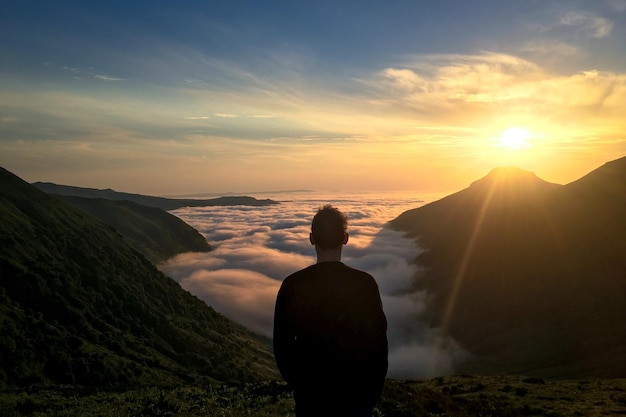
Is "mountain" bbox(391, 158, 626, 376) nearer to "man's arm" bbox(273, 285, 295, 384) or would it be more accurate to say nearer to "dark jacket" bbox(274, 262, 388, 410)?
"dark jacket" bbox(274, 262, 388, 410)

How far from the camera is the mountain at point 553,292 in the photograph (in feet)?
375

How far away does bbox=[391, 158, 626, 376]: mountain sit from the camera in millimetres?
114188

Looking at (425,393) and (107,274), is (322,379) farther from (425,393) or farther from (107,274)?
(107,274)

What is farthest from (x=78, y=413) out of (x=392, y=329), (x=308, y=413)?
(x=392, y=329)

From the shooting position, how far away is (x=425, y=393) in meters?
30.1

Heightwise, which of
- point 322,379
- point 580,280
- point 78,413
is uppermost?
point 322,379

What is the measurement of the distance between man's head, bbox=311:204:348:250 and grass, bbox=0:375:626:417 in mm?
13536

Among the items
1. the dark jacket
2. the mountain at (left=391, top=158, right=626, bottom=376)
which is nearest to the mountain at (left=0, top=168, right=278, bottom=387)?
the dark jacket

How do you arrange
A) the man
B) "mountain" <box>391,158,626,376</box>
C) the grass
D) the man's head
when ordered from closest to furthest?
the man < the man's head < the grass < "mountain" <box>391,158,626,376</box>

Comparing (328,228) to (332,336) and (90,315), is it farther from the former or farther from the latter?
(90,315)

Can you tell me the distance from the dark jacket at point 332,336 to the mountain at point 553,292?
100 m

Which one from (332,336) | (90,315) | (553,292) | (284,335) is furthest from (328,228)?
(553,292)

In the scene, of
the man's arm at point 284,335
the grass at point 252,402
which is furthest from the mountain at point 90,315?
the man's arm at point 284,335

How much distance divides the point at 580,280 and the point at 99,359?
137833mm
